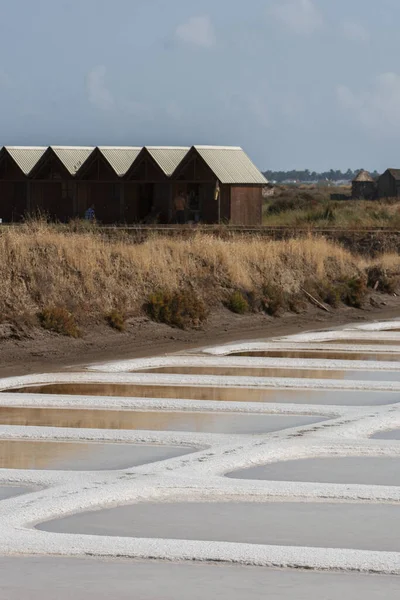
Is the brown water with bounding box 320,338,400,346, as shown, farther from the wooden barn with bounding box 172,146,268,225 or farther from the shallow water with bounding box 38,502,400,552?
the wooden barn with bounding box 172,146,268,225

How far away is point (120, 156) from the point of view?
205 feet

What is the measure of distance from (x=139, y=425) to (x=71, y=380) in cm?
384

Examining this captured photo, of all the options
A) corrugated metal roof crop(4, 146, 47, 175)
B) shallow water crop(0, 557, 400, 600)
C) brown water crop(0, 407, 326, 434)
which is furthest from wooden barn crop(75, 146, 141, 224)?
shallow water crop(0, 557, 400, 600)

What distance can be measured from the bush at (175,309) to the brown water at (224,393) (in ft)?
26.9

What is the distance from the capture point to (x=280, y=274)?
2962 cm

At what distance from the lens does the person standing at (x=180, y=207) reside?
60344 mm

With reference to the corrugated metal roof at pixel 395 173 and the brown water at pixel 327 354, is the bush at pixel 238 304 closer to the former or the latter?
the brown water at pixel 327 354

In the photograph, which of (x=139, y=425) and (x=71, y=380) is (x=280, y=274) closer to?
(x=71, y=380)

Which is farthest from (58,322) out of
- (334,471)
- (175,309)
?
(334,471)

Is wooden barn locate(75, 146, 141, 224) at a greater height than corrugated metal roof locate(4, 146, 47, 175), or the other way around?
corrugated metal roof locate(4, 146, 47, 175)

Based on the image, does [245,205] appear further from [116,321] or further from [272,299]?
[116,321]

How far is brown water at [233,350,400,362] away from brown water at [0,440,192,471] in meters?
8.50

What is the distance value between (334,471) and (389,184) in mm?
92847

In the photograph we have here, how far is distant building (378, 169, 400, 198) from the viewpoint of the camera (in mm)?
99375
